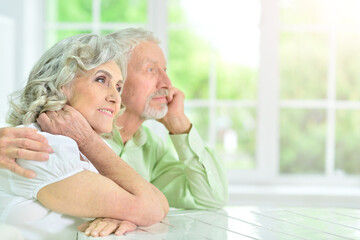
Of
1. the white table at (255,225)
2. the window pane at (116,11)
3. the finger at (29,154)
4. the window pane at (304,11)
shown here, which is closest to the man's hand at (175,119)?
the white table at (255,225)

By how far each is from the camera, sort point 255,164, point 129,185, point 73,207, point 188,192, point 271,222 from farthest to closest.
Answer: point 255,164 < point 188,192 < point 271,222 < point 129,185 < point 73,207

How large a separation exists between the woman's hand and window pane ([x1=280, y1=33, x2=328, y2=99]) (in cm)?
262

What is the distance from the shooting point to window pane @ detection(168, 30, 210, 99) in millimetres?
4016

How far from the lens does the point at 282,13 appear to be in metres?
4.05

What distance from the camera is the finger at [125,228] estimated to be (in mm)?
1594

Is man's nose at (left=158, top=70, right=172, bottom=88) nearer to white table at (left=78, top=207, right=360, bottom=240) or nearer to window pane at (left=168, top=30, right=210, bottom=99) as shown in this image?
white table at (left=78, top=207, right=360, bottom=240)

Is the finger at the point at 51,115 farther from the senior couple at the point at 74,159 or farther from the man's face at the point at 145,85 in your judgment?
the man's face at the point at 145,85

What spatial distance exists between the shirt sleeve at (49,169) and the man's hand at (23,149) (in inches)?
0.6

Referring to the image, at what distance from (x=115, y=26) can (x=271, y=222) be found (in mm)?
2487

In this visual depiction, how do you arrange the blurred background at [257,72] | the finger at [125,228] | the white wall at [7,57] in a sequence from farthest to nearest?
the blurred background at [257,72] → the white wall at [7,57] → the finger at [125,228]

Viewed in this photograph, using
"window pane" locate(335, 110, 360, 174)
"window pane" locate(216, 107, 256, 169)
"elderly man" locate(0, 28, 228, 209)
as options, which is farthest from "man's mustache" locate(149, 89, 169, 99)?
"window pane" locate(335, 110, 360, 174)

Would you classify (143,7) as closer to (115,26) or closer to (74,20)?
(115,26)

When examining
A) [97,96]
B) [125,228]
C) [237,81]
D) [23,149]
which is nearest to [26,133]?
[23,149]

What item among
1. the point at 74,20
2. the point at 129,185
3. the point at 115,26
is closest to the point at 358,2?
the point at 115,26
